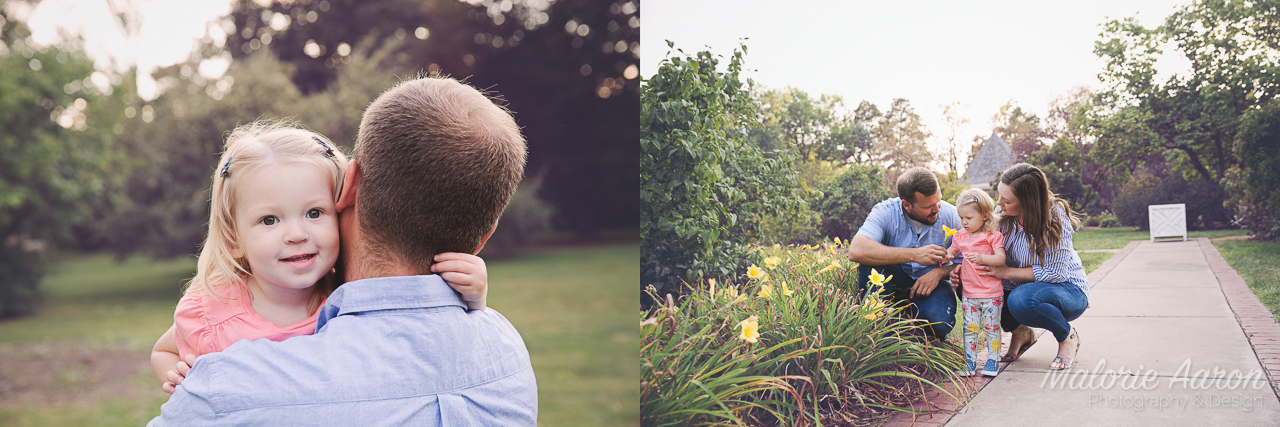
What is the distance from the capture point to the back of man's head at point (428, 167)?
1.21 meters

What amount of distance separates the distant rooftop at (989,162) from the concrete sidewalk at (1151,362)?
39cm

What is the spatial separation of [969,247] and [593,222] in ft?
60.7

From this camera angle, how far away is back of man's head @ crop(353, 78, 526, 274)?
1.21 meters

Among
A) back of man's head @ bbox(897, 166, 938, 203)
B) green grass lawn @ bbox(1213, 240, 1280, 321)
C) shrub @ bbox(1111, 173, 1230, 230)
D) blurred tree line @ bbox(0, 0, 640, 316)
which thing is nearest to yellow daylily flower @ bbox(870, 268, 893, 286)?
back of man's head @ bbox(897, 166, 938, 203)

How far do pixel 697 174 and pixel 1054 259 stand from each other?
1.18m

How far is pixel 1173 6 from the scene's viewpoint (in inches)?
79.0

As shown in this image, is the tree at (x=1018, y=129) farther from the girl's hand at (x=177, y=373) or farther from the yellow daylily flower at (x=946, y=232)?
the girl's hand at (x=177, y=373)

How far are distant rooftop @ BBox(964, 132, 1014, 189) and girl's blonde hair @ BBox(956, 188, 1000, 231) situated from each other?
0.02 m

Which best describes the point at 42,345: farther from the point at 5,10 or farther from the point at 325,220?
the point at 325,220

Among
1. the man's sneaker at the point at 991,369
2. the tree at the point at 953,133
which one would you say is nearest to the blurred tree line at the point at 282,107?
the tree at the point at 953,133

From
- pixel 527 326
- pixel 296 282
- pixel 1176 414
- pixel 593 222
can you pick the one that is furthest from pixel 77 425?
pixel 593 222

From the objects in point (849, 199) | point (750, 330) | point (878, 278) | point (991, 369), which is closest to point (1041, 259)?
point (991, 369)

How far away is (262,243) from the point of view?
154 centimetres

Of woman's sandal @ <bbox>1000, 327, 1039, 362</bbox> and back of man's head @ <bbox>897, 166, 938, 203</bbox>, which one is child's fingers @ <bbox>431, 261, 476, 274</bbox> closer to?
back of man's head @ <bbox>897, 166, 938, 203</bbox>
